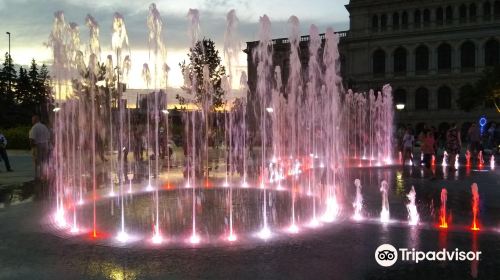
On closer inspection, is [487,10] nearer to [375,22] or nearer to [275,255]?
[375,22]

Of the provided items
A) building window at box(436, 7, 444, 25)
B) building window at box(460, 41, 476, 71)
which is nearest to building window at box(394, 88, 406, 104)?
building window at box(460, 41, 476, 71)

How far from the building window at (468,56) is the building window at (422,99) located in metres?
4.60

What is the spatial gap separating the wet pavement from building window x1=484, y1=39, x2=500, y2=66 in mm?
46009

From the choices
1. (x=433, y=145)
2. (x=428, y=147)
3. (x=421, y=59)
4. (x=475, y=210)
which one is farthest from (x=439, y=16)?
(x=475, y=210)

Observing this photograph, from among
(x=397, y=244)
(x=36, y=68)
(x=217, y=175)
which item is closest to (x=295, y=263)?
(x=397, y=244)

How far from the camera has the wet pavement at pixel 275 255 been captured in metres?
5.12

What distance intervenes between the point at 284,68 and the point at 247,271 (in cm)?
5733

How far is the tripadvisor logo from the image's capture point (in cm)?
559

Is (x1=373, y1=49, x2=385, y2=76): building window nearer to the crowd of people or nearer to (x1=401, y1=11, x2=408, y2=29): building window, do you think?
(x1=401, y1=11, x2=408, y2=29): building window

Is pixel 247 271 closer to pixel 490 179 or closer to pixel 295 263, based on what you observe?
pixel 295 263

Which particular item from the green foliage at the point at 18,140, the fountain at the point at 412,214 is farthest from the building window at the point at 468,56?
the fountain at the point at 412,214

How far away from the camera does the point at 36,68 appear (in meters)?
70.8

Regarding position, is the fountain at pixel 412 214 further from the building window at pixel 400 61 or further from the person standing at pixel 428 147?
the building window at pixel 400 61

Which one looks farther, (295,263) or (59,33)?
(59,33)
